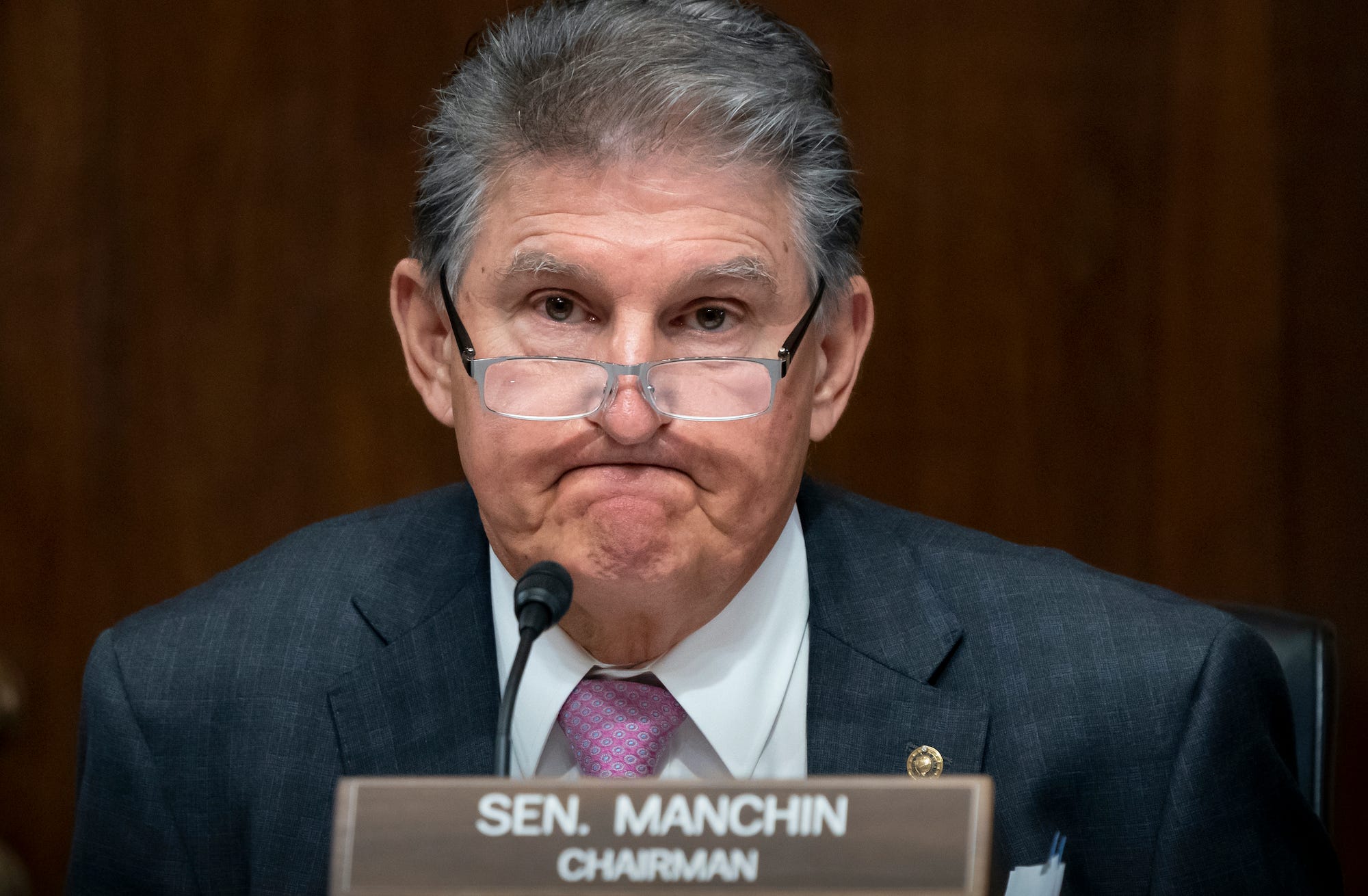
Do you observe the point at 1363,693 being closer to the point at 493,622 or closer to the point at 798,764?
the point at 798,764

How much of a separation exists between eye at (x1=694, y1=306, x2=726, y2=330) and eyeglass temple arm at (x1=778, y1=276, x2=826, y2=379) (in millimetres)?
76

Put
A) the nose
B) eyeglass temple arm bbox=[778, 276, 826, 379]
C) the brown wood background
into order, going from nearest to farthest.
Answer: the nose < eyeglass temple arm bbox=[778, 276, 826, 379] < the brown wood background

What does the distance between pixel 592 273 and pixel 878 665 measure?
0.61 metres

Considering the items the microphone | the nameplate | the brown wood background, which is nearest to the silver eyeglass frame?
the microphone

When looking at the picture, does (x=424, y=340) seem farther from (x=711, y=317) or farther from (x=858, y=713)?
(x=858, y=713)

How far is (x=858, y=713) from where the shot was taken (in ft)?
5.42

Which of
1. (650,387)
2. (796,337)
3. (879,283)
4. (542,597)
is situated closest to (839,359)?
(796,337)

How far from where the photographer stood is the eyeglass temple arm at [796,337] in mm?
1542

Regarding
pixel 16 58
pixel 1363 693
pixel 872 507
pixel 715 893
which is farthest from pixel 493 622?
pixel 1363 693

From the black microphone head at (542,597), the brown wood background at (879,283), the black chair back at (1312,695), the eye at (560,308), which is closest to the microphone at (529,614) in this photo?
the black microphone head at (542,597)

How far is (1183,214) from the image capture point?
286 centimetres

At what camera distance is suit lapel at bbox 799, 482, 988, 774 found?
1.63m

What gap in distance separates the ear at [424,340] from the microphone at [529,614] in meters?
0.48

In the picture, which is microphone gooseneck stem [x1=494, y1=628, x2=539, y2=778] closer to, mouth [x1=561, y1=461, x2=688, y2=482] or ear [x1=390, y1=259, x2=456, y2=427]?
mouth [x1=561, y1=461, x2=688, y2=482]
